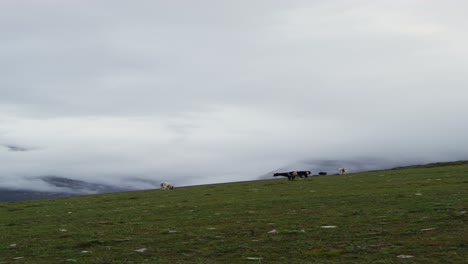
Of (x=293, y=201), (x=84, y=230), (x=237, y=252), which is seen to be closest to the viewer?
(x=237, y=252)

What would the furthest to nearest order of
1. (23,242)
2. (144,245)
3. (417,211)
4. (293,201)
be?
(293,201) < (417,211) < (23,242) < (144,245)

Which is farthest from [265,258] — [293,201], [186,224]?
[293,201]

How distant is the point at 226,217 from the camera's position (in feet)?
86.7

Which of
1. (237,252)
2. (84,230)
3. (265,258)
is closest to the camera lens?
(265,258)

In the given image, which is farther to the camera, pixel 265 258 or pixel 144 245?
pixel 144 245

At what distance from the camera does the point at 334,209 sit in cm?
2661

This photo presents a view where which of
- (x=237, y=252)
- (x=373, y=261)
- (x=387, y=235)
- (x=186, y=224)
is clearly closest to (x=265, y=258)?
(x=237, y=252)

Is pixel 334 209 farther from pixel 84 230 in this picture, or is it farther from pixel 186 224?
pixel 84 230

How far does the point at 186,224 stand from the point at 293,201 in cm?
1138

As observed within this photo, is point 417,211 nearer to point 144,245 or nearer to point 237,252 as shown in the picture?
point 237,252

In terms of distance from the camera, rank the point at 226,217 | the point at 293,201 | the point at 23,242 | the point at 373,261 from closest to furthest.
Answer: the point at 373,261 → the point at 23,242 → the point at 226,217 → the point at 293,201

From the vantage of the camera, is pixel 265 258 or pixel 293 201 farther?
pixel 293 201

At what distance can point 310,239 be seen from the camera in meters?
17.3

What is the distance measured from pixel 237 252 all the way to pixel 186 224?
8.94 m
